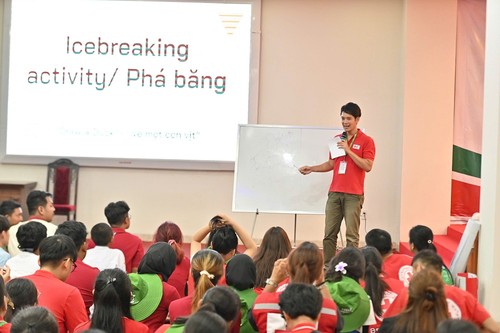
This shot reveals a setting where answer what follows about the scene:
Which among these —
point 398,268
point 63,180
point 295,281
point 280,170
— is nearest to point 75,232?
point 295,281

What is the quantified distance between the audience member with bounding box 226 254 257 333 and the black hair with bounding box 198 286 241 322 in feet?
2.28

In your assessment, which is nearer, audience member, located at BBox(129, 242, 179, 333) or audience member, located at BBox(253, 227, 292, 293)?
audience member, located at BBox(129, 242, 179, 333)

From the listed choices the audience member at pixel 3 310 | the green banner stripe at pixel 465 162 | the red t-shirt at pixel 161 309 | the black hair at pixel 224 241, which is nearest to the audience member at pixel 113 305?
Answer: the audience member at pixel 3 310

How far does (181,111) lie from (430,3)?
2.90 metres

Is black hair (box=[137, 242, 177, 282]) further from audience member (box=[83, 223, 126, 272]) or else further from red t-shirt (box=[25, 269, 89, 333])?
audience member (box=[83, 223, 126, 272])

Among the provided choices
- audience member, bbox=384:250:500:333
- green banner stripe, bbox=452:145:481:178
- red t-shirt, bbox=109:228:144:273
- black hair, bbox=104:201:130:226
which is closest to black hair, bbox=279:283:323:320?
audience member, bbox=384:250:500:333

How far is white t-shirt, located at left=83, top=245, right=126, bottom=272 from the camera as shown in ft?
15.5

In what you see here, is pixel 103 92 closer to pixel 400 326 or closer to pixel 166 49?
pixel 166 49

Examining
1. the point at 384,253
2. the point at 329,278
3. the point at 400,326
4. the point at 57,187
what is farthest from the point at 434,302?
the point at 57,187

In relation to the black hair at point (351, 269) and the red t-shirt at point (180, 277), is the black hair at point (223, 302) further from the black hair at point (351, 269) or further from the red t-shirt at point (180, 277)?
the red t-shirt at point (180, 277)

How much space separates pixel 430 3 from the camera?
8.38m

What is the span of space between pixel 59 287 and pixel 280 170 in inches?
174

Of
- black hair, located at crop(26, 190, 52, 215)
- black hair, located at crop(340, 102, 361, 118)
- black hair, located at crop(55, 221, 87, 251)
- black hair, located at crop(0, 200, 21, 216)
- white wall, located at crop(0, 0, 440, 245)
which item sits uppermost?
white wall, located at crop(0, 0, 440, 245)

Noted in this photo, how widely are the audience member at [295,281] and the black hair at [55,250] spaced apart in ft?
3.14
